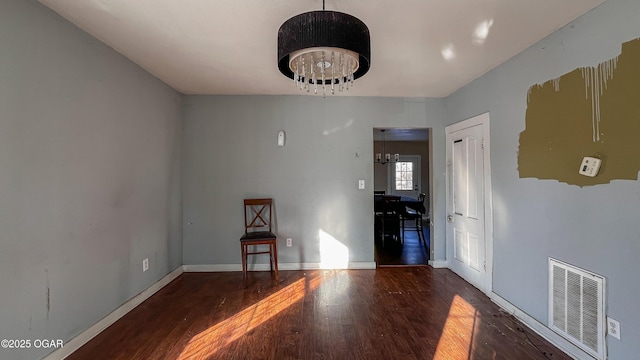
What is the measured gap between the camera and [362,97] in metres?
3.70

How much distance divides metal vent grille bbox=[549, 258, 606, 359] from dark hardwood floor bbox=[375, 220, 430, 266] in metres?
1.88

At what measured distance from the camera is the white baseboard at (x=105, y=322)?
186 centimetres

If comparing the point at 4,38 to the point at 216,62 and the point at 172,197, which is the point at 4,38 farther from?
the point at 172,197

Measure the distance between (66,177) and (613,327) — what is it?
148 inches

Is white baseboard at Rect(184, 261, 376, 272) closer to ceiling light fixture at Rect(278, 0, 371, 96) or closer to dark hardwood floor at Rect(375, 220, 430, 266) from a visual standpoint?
dark hardwood floor at Rect(375, 220, 430, 266)

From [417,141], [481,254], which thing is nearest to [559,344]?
[481,254]

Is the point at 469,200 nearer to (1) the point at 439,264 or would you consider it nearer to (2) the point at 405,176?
(1) the point at 439,264

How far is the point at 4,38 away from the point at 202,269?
291cm

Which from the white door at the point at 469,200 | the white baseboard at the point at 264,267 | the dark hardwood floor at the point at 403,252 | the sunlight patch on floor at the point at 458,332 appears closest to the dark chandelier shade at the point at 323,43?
the sunlight patch on floor at the point at 458,332

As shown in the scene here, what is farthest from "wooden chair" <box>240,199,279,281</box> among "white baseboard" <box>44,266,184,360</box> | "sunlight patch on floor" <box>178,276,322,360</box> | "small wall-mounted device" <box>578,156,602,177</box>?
"small wall-mounted device" <box>578,156,602,177</box>

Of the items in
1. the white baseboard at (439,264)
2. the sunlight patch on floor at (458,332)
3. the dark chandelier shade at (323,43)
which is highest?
the dark chandelier shade at (323,43)

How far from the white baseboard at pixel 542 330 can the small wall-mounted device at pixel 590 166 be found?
4.01 feet

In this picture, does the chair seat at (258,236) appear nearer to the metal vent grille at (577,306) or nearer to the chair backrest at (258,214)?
the chair backrest at (258,214)

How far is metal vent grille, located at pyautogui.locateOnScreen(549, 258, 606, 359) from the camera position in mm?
1717
